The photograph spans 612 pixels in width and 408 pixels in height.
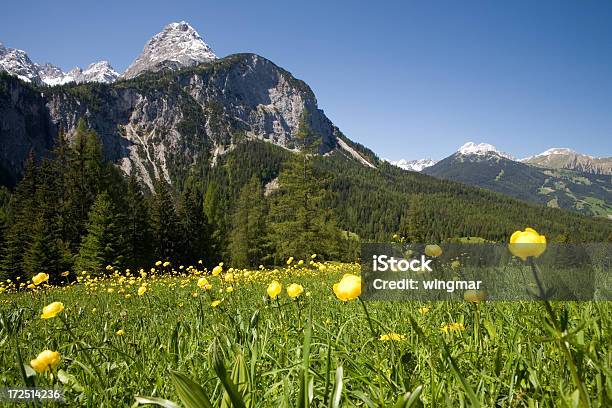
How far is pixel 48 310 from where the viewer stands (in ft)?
6.13

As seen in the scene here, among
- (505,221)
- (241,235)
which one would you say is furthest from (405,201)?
(241,235)

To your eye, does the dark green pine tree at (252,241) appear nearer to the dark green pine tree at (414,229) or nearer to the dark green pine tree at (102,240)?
the dark green pine tree at (102,240)

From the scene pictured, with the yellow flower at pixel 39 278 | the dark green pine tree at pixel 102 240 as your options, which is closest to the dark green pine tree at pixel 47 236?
the dark green pine tree at pixel 102 240

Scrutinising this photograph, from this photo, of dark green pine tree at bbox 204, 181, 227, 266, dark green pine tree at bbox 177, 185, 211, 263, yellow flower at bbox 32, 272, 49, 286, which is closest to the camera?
yellow flower at bbox 32, 272, 49, 286

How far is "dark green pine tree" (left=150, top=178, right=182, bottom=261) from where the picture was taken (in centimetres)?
4141

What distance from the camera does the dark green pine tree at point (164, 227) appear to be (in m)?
41.4

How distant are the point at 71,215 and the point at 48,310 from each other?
120 feet

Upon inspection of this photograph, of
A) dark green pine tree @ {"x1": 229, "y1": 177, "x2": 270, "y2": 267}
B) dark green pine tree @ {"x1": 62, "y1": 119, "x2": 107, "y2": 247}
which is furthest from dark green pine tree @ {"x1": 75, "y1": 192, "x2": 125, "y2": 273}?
dark green pine tree @ {"x1": 229, "y1": 177, "x2": 270, "y2": 267}

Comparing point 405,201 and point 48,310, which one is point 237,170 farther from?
point 48,310

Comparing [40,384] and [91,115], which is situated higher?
[91,115]

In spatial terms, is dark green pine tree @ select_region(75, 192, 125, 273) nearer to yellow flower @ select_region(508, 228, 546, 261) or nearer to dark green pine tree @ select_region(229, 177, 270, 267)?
dark green pine tree @ select_region(229, 177, 270, 267)

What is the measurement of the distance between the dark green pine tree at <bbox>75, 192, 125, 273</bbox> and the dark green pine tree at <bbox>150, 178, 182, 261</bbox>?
35.8 feet

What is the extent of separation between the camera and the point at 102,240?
28.5 m

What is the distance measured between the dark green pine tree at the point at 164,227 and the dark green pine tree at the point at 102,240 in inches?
429
